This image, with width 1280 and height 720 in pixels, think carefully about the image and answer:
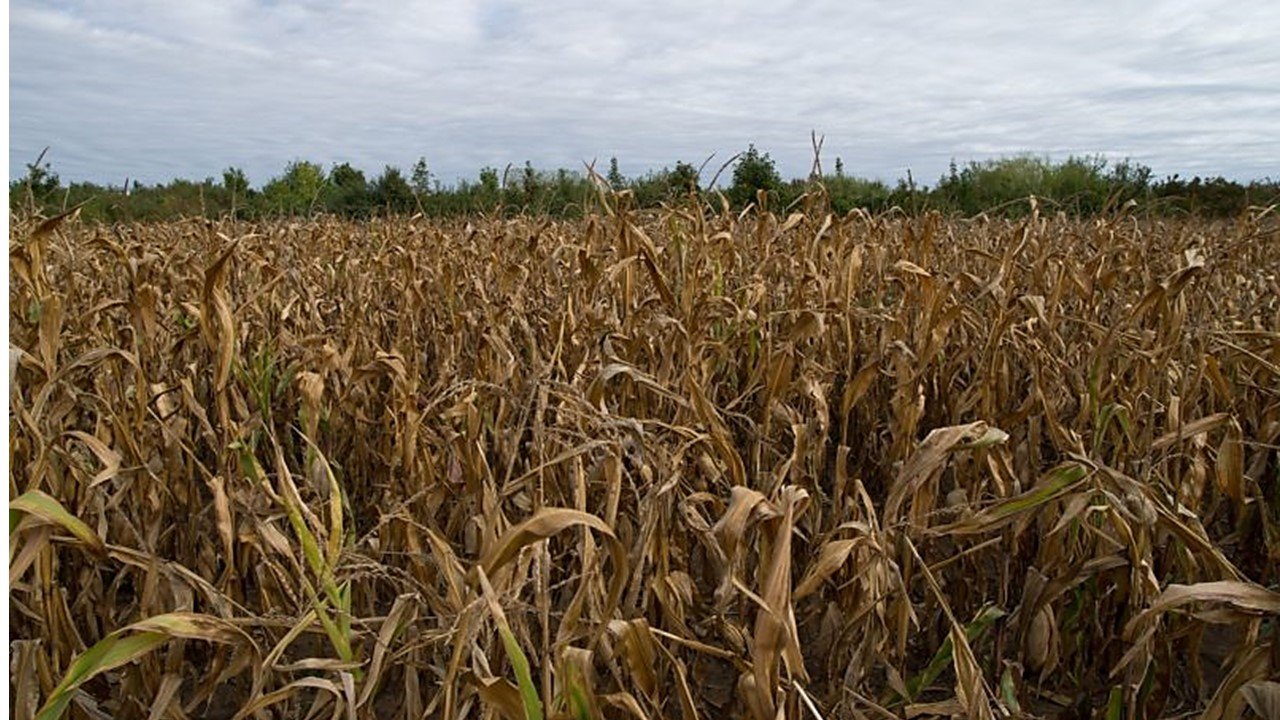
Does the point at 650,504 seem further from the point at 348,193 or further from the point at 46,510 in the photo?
the point at 348,193

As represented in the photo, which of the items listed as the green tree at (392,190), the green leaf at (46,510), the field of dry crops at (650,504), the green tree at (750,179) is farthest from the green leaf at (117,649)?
the green tree at (392,190)

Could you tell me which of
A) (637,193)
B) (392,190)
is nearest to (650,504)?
(637,193)

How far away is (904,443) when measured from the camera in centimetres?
227

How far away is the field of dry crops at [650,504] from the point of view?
1.27m

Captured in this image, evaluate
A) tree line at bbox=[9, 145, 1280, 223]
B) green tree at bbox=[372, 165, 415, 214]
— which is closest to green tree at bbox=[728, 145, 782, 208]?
tree line at bbox=[9, 145, 1280, 223]

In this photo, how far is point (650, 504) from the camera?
1.23 meters

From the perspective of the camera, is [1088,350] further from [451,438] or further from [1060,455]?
[451,438]

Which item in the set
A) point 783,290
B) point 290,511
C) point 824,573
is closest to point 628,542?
point 824,573

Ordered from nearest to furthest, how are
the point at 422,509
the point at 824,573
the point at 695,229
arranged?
the point at 824,573, the point at 422,509, the point at 695,229

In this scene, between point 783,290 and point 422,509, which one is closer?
point 422,509

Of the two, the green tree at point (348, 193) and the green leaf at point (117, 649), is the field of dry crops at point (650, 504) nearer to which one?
the green leaf at point (117, 649)

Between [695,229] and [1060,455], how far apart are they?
136 centimetres

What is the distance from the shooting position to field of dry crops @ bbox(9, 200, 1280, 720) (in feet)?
4.18

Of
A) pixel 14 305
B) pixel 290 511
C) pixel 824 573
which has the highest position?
pixel 14 305
